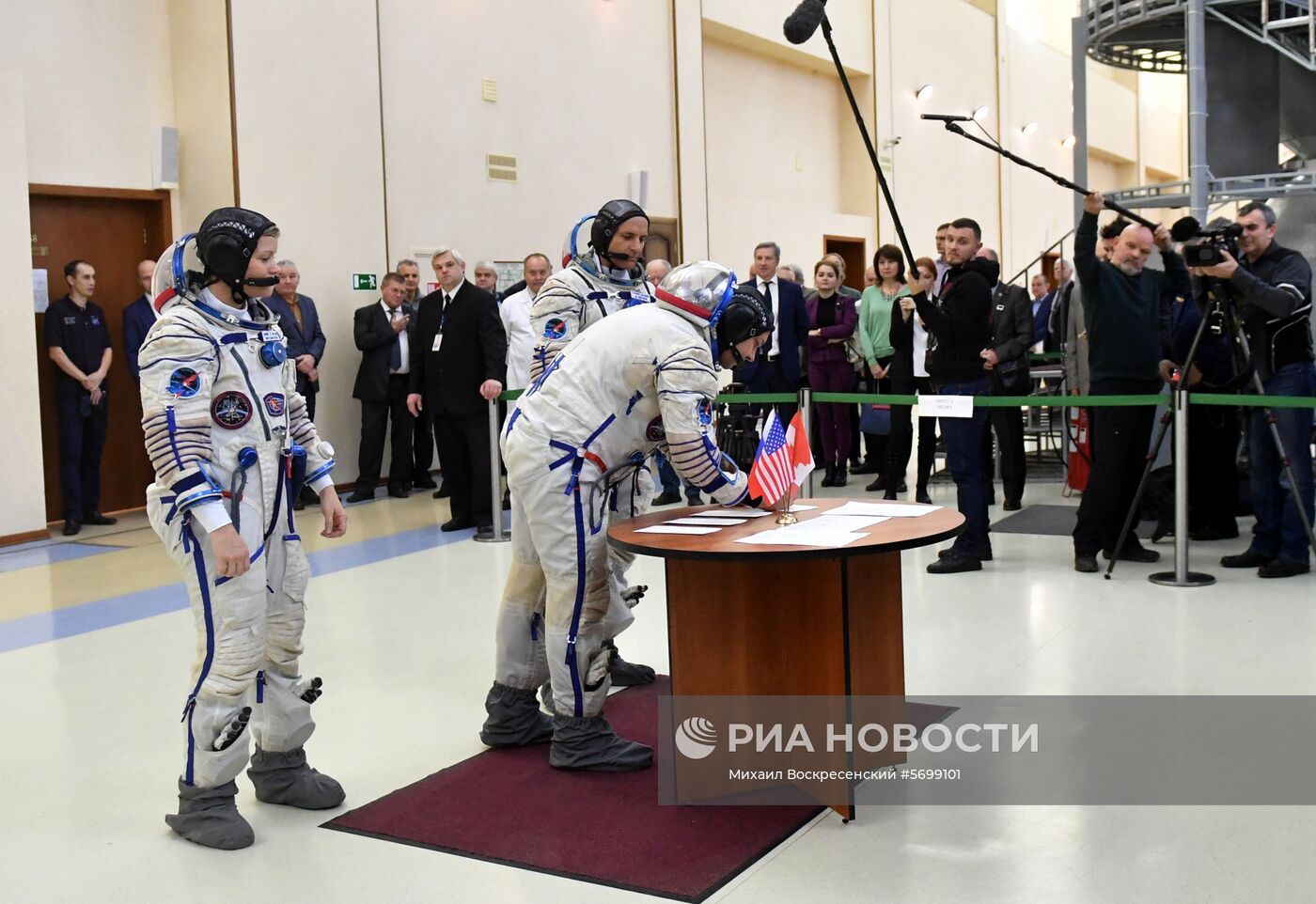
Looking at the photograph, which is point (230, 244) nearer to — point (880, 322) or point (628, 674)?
point (628, 674)

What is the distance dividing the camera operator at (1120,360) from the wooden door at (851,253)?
10157 millimetres

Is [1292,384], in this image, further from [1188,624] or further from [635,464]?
[635,464]

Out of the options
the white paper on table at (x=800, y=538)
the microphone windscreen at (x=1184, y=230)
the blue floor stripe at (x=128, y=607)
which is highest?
the microphone windscreen at (x=1184, y=230)

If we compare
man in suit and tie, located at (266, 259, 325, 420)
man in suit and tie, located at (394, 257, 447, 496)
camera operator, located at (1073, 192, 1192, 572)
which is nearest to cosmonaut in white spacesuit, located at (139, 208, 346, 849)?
camera operator, located at (1073, 192, 1192, 572)

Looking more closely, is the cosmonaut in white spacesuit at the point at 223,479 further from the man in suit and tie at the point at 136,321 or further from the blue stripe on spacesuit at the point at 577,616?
the man in suit and tie at the point at 136,321

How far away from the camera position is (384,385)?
10.1 m

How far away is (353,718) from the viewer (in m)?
4.44

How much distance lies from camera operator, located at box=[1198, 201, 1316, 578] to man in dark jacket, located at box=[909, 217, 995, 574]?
107cm

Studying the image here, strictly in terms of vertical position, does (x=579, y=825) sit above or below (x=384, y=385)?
below

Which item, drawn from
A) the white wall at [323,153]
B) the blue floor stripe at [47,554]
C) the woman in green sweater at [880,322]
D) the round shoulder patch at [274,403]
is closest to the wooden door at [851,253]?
the woman in green sweater at [880,322]

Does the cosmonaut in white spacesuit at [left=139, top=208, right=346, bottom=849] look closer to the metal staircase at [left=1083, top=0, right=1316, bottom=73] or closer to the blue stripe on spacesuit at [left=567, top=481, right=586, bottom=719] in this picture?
the blue stripe on spacesuit at [left=567, top=481, right=586, bottom=719]

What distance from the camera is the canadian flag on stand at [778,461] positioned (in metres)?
3.71

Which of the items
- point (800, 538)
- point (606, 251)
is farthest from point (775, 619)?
point (606, 251)

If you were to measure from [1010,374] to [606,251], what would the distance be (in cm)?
486
